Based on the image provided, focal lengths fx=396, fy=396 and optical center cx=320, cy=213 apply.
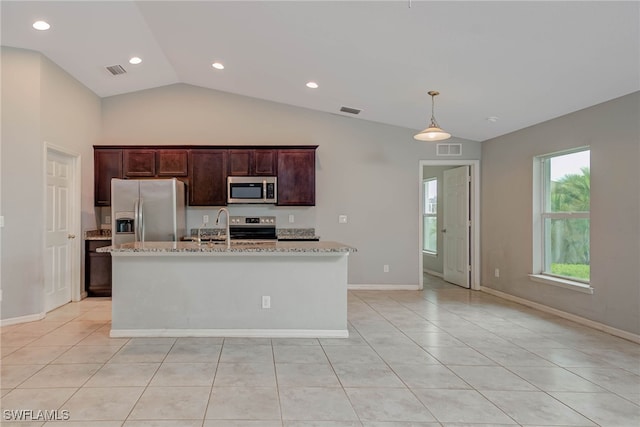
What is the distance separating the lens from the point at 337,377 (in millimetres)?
2877

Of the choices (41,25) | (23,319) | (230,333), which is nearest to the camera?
(230,333)

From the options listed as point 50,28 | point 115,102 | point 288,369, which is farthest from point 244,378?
point 115,102

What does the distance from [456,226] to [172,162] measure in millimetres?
4746

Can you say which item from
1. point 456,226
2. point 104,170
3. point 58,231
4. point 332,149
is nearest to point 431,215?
point 456,226

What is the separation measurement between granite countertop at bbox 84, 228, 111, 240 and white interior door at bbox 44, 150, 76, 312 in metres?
0.29

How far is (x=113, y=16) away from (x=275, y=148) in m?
2.59

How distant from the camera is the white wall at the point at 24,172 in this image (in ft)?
14.0

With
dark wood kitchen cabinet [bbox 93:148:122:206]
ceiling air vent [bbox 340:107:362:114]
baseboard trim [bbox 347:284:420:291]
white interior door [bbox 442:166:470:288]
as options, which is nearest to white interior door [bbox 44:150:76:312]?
dark wood kitchen cabinet [bbox 93:148:122:206]

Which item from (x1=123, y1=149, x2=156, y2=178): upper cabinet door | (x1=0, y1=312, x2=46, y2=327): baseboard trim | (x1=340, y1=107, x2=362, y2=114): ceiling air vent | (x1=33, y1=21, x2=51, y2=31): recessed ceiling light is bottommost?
(x1=0, y1=312, x2=46, y2=327): baseboard trim

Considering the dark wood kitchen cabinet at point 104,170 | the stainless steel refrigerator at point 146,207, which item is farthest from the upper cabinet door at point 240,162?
the dark wood kitchen cabinet at point 104,170

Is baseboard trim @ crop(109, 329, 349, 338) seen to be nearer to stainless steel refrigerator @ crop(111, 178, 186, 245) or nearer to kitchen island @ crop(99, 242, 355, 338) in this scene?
kitchen island @ crop(99, 242, 355, 338)

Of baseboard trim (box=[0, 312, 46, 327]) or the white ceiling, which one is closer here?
the white ceiling

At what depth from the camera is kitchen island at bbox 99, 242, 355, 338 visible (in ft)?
12.5

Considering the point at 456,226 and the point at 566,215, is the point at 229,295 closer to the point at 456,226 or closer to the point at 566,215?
the point at 566,215
